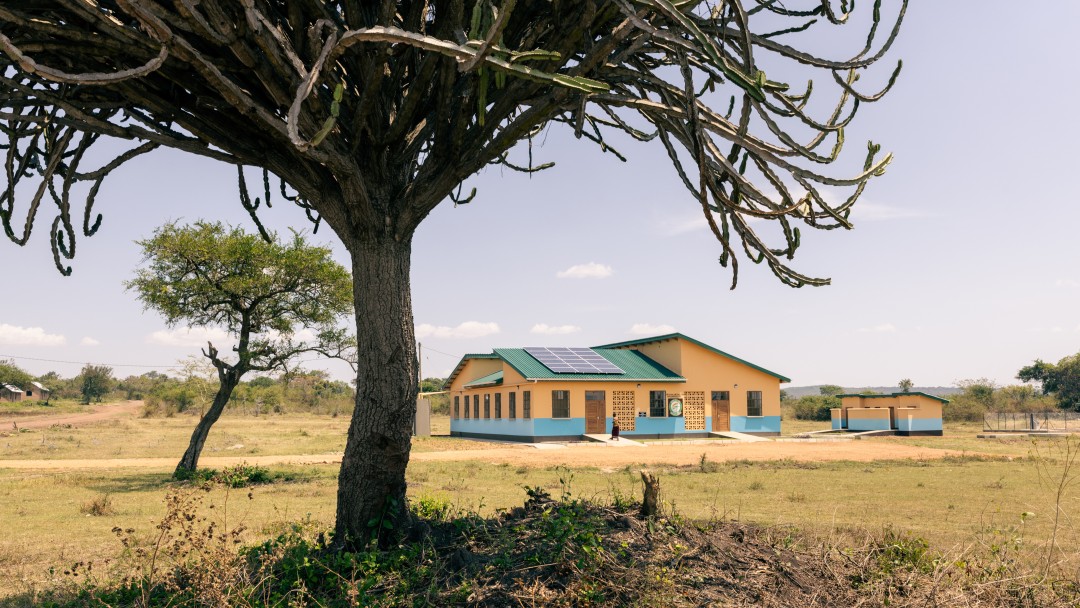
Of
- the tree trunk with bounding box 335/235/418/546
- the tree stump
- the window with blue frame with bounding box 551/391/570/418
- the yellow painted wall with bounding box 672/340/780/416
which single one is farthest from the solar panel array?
the tree trunk with bounding box 335/235/418/546

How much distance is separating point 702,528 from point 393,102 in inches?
197

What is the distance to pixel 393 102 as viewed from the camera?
6836 millimetres

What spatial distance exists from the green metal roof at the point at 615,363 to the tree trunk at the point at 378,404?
30.1m

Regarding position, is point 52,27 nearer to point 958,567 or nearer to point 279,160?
point 279,160

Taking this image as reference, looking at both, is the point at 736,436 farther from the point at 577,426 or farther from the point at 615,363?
the point at 577,426

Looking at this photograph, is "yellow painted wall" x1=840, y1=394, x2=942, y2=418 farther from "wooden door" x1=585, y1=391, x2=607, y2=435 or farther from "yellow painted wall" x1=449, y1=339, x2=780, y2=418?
"wooden door" x1=585, y1=391, x2=607, y2=435

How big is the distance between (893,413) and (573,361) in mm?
22518

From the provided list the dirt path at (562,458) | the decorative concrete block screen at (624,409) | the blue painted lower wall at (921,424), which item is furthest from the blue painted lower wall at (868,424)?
the dirt path at (562,458)

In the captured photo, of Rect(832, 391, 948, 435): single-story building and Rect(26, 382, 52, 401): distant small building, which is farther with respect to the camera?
Rect(26, 382, 52, 401): distant small building

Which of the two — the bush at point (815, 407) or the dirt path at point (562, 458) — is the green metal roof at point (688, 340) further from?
the bush at point (815, 407)

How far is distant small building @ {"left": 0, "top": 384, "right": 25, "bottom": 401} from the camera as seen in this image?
95812 millimetres

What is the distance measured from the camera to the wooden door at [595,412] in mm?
38625

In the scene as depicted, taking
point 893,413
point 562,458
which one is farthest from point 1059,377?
point 562,458

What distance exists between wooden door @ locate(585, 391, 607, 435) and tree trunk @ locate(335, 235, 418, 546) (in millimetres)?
32345
